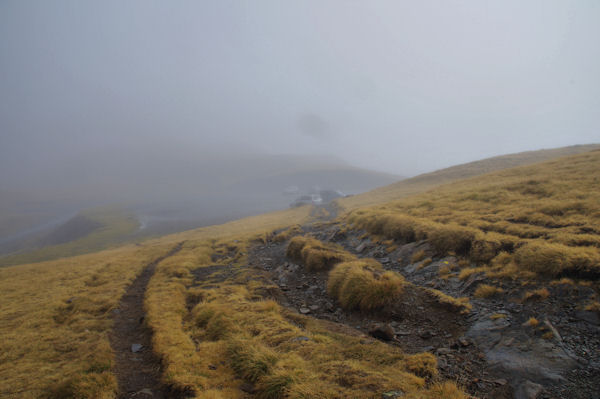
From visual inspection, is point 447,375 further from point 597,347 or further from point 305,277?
point 305,277

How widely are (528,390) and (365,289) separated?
20.5 ft

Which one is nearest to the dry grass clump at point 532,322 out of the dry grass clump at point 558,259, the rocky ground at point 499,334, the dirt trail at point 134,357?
the rocky ground at point 499,334

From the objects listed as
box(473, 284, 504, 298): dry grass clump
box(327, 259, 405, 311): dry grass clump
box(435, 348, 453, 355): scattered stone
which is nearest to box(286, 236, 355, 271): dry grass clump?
box(327, 259, 405, 311): dry grass clump

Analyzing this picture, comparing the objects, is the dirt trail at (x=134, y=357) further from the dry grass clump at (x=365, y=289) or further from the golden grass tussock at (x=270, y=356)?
the dry grass clump at (x=365, y=289)

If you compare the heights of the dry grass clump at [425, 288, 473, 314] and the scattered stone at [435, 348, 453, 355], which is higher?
the dry grass clump at [425, 288, 473, 314]

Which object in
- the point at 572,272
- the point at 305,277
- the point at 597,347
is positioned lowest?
the point at 305,277

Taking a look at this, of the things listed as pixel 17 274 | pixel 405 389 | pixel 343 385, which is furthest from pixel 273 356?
pixel 17 274

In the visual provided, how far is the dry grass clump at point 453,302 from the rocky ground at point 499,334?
0.56ft

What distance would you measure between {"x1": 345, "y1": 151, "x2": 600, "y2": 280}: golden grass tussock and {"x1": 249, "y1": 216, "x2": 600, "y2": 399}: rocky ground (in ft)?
3.65

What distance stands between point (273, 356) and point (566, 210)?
19.6 metres

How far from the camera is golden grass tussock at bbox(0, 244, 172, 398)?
8.28 m

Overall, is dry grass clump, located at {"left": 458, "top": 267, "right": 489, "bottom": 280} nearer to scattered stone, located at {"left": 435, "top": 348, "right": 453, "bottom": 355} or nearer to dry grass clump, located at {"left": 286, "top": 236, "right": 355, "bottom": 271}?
scattered stone, located at {"left": 435, "top": 348, "right": 453, "bottom": 355}

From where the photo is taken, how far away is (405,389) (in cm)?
607

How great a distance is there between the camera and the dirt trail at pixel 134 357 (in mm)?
8000
